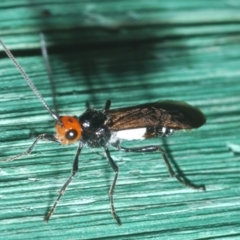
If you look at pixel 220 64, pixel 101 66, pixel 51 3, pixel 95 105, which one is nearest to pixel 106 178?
pixel 95 105

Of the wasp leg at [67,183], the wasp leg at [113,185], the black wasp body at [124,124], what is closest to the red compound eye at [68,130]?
the black wasp body at [124,124]

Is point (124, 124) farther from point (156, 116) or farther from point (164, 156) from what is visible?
point (164, 156)

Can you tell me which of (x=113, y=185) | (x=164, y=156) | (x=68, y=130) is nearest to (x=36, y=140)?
(x=68, y=130)

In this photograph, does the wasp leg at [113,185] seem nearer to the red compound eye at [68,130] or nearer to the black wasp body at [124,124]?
the black wasp body at [124,124]

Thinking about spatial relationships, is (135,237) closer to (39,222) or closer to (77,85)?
(39,222)

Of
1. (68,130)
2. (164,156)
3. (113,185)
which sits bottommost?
(113,185)

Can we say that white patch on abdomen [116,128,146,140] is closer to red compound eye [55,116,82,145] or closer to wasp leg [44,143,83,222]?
red compound eye [55,116,82,145]

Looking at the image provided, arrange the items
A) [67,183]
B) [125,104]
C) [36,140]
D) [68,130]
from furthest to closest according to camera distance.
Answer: [125,104] → [68,130] → [36,140] → [67,183]
